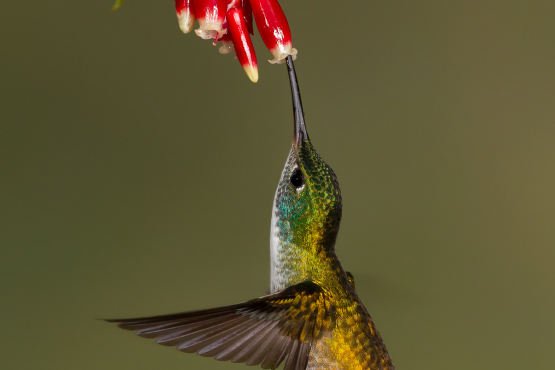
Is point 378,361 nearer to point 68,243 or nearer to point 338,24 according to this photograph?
point 68,243

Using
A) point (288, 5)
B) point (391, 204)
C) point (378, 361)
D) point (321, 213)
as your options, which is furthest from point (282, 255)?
point (288, 5)

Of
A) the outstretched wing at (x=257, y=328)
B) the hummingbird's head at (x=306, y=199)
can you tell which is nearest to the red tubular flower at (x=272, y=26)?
the hummingbird's head at (x=306, y=199)

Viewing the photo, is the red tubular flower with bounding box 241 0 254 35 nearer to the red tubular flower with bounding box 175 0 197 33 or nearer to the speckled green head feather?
the red tubular flower with bounding box 175 0 197 33

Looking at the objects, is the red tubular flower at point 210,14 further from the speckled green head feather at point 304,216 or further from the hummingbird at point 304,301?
the speckled green head feather at point 304,216

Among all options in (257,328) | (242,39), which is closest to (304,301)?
(257,328)

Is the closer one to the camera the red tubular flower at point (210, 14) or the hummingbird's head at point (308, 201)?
the red tubular flower at point (210, 14)

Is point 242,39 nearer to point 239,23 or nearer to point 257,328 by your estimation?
point 239,23

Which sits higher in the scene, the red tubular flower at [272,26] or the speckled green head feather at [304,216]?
the red tubular flower at [272,26]
